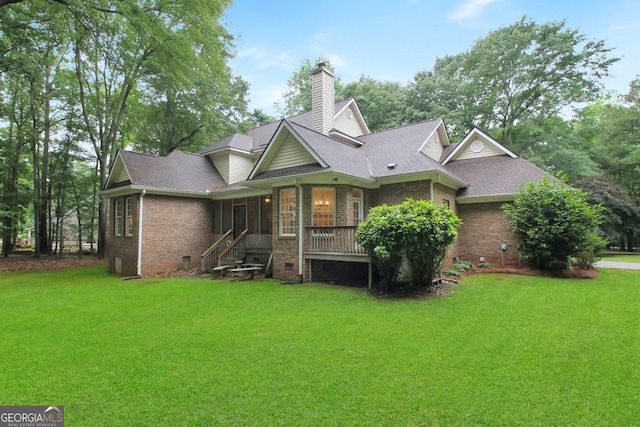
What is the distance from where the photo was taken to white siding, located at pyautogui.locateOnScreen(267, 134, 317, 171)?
36.5ft

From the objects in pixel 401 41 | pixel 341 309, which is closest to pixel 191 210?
pixel 341 309

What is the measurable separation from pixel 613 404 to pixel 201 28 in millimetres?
14849

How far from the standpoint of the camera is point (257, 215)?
46.9 ft

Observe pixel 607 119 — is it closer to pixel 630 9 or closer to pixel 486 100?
pixel 486 100

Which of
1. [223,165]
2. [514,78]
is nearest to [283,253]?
[223,165]

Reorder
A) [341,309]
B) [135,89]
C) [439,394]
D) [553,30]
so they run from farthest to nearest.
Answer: [135,89]
[553,30]
[341,309]
[439,394]

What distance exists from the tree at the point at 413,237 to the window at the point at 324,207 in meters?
2.56

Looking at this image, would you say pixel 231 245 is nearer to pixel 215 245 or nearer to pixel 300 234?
pixel 215 245

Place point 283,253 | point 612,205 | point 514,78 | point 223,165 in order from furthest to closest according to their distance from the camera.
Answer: point 514,78 → point 612,205 → point 223,165 → point 283,253

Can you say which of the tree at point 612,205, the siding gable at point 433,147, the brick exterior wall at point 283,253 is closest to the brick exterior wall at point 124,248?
the brick exterior wall at point 283,253

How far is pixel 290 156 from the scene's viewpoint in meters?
11.6

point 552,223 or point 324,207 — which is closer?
point 552,223

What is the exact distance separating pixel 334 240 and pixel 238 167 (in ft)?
30.0

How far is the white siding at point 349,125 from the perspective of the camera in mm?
15741
